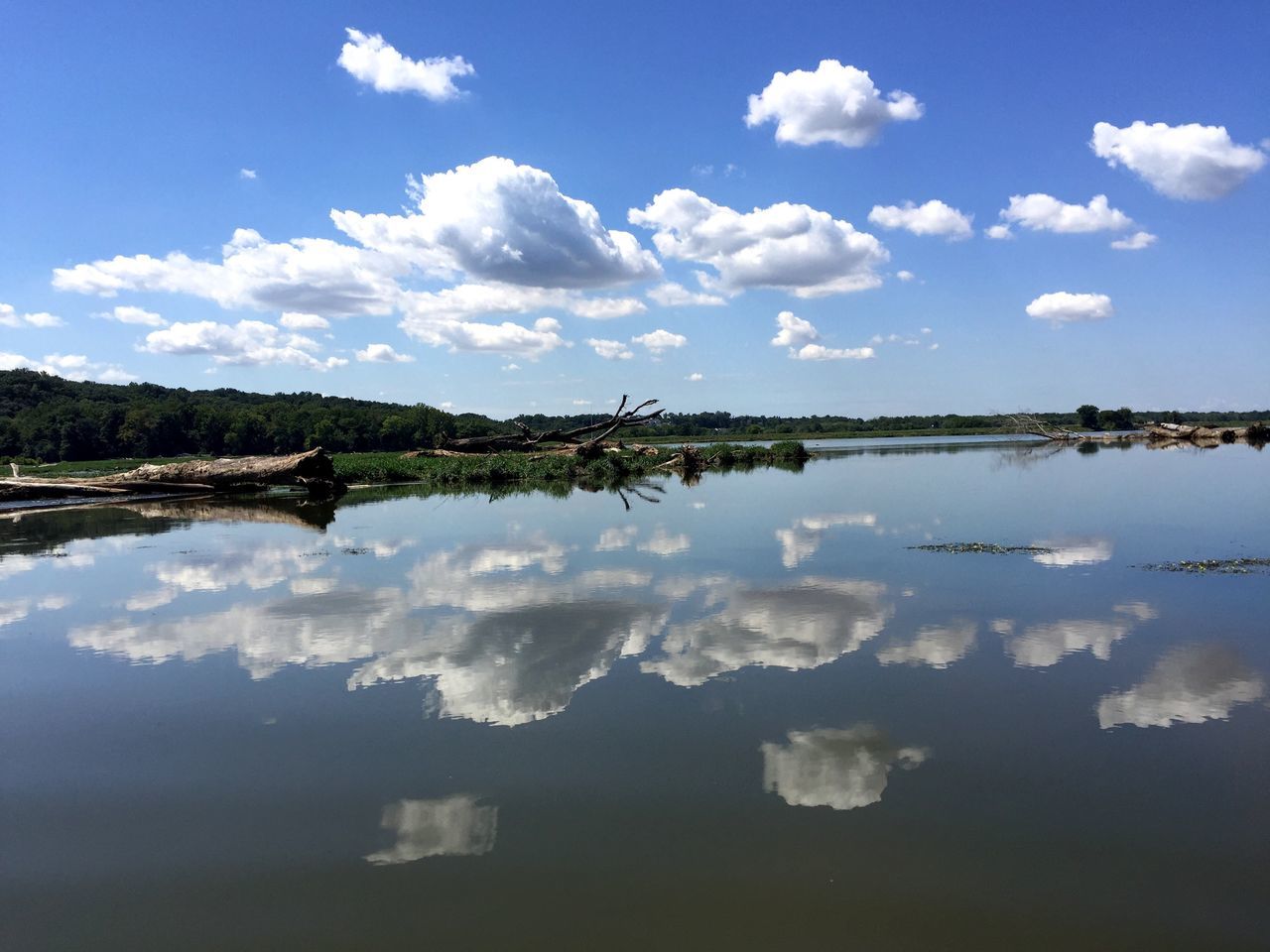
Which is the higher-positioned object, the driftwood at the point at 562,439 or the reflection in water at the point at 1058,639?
the driftwood at the point at 562,439

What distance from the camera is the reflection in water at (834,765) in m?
4.36

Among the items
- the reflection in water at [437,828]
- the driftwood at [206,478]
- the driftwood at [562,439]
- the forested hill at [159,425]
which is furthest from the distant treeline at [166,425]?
the reflection in water at [437,828]

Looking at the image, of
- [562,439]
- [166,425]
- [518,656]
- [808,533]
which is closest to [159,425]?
[166,425]

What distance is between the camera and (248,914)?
11.5ft

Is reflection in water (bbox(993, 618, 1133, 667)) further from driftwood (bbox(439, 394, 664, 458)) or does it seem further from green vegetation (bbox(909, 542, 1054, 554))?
driftwood (bbox(439, 394, 664, 458))

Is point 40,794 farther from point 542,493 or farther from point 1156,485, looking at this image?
point 1156,485

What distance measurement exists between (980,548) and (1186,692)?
22.7 ft

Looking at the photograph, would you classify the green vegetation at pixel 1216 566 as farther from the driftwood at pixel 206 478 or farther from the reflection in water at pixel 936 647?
the driftwood at pixel 206 478

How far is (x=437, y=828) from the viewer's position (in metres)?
4.12

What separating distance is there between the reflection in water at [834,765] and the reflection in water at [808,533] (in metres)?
6.42

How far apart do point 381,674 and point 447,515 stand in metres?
13.2

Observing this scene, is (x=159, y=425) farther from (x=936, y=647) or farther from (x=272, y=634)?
(x=936, y=647)

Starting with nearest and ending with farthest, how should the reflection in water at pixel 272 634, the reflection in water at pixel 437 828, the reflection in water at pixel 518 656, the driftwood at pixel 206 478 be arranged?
the reflection in water at pixel 437 828, the reflection in water at pixel 518 656, the reflection in water at pixel 272 634, the driftwood at pixel 206 478

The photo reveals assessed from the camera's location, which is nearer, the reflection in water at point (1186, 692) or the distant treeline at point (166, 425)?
the reflection in water at point (1186, 692)
